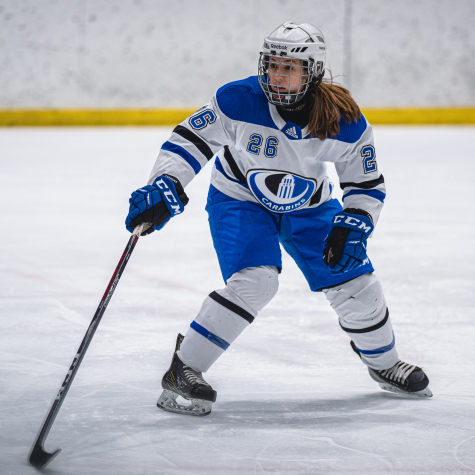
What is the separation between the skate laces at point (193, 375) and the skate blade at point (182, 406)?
46 mm

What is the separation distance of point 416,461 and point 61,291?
5.63ft

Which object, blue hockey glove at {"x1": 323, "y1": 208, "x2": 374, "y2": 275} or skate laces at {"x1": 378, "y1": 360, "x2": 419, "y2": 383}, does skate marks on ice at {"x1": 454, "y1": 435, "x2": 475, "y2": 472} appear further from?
blue hockey glove at {"x1": 323, "y1": 208, "x2": 374, "y2": 275}

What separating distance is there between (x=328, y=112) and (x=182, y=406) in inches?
31.3

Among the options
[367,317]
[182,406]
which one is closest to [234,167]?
[367,317]

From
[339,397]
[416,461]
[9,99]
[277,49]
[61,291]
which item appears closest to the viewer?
[416,461]

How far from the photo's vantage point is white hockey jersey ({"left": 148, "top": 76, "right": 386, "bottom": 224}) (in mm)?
1869

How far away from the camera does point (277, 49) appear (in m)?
1.83

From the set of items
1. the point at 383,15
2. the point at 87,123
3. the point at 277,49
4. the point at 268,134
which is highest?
the point at 277,49

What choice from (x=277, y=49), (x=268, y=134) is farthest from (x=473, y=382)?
(x=277, y=49)

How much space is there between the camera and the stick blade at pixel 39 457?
4.96 ft

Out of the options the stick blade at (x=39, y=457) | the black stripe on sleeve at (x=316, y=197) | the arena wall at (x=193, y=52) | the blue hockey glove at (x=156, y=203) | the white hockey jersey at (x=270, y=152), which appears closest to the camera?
the stick blade at (x=39, y=457)

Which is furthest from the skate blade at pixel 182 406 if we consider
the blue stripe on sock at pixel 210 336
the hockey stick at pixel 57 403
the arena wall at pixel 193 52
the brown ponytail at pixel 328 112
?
the arena wall at pixel 193 52

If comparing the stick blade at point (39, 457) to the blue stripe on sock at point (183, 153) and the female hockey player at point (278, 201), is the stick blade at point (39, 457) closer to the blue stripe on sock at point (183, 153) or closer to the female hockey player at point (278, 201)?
the female hockey player at point (278, 201)

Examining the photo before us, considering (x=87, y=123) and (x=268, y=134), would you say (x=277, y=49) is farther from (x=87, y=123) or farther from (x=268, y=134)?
(x=87, y=123)
